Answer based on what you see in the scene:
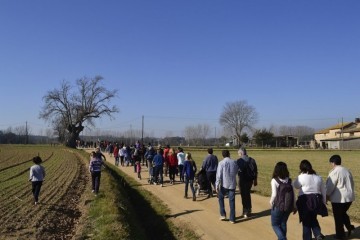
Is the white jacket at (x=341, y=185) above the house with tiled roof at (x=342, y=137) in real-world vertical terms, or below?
below

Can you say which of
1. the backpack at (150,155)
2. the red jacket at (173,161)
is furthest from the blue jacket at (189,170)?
the backpack at (150,155)

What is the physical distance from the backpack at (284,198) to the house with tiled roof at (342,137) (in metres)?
90.1

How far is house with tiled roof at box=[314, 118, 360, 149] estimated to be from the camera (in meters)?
92.2

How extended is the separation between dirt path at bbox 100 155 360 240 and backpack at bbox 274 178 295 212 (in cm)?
154

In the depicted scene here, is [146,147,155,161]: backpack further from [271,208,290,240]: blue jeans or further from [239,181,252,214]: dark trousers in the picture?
[271,208,290,240]: blue jeans

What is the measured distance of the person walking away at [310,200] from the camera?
7.76m

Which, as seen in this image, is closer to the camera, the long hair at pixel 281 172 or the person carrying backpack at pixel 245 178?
the long hair at pixel 281 172

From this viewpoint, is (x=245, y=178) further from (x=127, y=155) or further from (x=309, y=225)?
(x=127, y=155)

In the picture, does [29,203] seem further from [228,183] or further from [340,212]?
[340,212]

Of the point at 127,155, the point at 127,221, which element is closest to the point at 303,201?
the point at 127,221

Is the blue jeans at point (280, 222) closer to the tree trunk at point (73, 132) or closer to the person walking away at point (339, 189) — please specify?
the person walking away at point (339, 189)

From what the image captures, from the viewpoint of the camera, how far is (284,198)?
7.75 meters

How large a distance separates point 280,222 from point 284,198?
52 cm

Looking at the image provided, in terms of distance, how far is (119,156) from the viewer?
33125 mm
